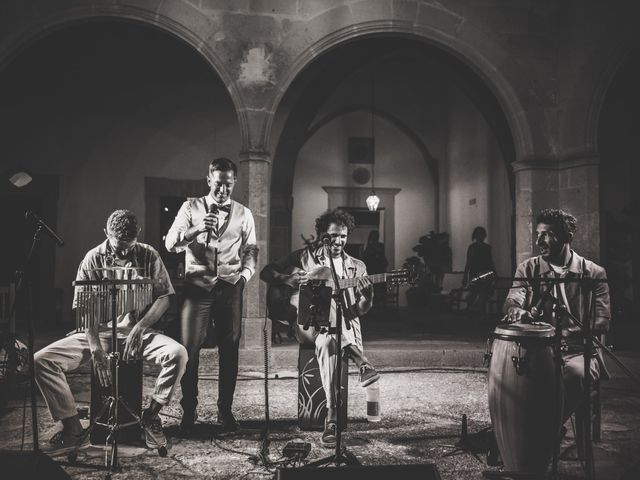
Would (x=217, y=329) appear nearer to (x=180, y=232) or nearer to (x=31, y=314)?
(x=180, y=232)

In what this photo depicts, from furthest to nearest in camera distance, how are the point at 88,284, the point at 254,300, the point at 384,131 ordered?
the point at 384,131 < the point at 254,300 < the point at 88,284

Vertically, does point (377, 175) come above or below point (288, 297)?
above

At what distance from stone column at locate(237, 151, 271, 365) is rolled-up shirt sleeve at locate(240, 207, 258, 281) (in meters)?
2.11

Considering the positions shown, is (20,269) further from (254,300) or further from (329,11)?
(329,11)

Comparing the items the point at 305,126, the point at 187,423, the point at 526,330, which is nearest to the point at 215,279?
the point at 187,423

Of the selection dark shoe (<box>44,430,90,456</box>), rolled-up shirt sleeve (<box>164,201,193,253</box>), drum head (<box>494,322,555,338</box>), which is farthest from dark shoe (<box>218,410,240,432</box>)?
drum head (<box>494,322,555,338</box>)

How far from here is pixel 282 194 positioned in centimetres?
1031

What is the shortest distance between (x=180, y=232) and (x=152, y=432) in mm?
1445

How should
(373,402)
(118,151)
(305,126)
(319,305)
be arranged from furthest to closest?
(118,151) < (305,126) < (373,402) < (319,305)


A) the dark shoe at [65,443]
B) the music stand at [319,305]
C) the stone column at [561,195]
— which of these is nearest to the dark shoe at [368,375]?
the music stand at [319,305]

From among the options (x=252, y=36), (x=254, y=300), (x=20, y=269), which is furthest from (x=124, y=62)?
(x=20, y=269)

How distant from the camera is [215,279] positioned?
4.03 meters

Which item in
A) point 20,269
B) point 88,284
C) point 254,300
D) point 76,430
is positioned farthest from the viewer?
point 254,300

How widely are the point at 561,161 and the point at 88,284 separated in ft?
19.4
